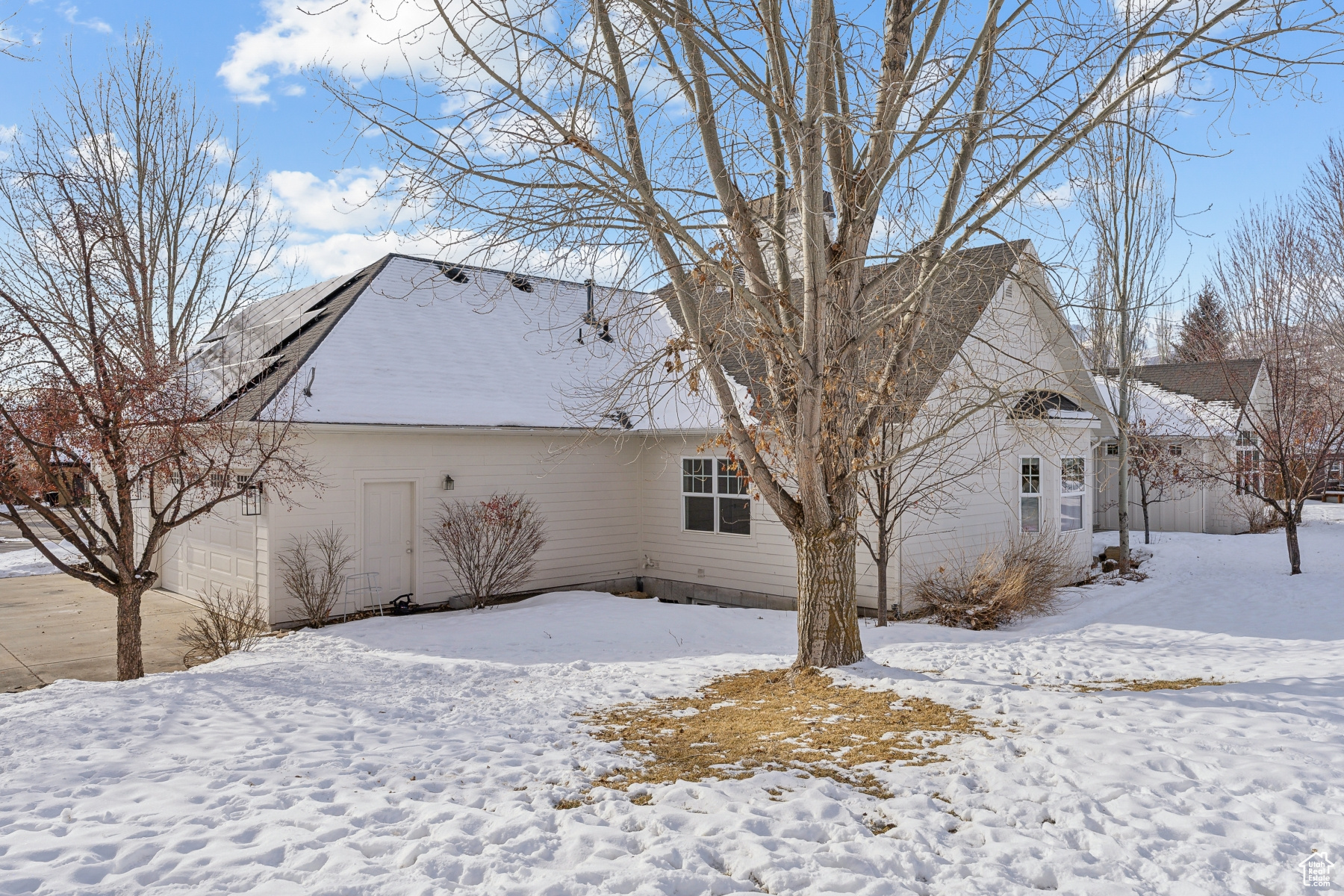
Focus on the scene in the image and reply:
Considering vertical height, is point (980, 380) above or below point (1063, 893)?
above

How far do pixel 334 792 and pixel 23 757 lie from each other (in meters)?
2.17

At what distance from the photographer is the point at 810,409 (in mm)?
6402

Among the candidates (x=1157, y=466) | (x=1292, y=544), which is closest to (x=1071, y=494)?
(x=1292, y=544)

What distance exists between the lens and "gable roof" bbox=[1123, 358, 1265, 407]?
79.1ft

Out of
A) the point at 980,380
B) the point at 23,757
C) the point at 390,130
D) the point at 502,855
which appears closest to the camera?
the point at 502,855

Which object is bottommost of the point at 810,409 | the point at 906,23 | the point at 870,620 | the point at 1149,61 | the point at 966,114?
the point at 870,620

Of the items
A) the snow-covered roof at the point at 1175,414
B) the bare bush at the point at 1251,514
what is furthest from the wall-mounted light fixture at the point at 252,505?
the bare bush at the point at 1251,514

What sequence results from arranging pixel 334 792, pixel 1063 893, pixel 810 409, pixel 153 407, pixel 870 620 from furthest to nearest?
pixel 870 620 < pixel 153 407 < pixel 810 409 < pixel 334 792 < pixel 1063 893

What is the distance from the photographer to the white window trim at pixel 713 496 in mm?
13266

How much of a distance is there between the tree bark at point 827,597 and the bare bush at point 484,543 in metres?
6.68

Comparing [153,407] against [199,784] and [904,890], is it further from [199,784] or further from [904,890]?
[904,890]

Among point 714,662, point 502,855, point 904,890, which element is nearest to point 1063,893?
point 904,890

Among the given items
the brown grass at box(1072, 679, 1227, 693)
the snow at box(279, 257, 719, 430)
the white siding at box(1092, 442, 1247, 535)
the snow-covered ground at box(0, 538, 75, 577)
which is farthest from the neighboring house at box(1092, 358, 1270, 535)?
the snow-covered ground at box(0, 538, 75, 577)

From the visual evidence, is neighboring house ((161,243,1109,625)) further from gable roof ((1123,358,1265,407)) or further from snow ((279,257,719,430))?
gable roof ((1123,358,1265,407))
